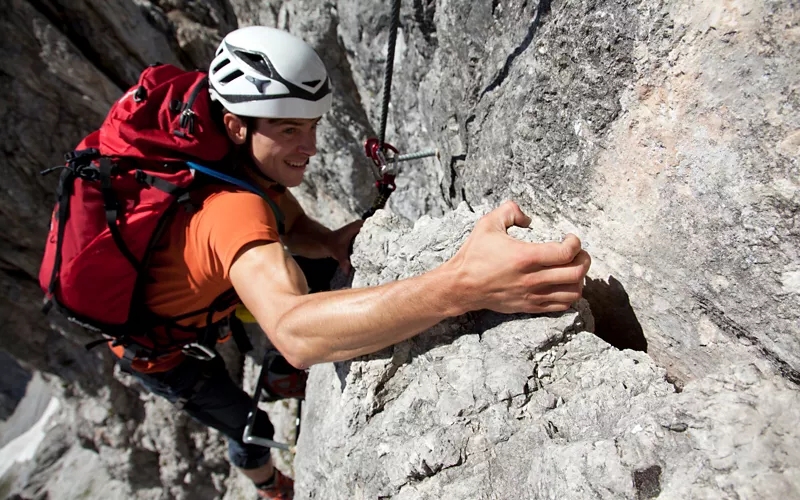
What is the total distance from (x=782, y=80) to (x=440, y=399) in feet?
5.55

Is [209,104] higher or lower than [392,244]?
higher

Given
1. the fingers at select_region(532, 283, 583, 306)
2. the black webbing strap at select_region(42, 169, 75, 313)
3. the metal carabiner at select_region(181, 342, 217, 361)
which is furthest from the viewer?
the metal carabiner at select_region(181, 342, 217, 361)

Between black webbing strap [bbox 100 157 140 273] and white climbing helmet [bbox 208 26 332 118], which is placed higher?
white climbing helmet [bbox 208 26 332 118]

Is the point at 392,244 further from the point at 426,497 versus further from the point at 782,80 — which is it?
the point at 782,80

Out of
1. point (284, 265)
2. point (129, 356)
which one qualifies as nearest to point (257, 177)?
point (284, 265)

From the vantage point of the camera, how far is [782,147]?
148 cm

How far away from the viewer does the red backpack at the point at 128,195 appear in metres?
3.00

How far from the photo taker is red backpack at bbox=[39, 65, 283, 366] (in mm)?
3002

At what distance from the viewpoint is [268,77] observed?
333 cm

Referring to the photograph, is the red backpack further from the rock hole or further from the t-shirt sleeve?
the rock hole

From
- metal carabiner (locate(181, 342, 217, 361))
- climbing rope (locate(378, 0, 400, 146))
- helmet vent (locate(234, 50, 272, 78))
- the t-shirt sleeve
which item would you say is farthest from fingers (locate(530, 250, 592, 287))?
metal carabiner (locate(181, 342, 217, 361))

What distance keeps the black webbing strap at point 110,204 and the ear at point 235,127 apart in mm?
816

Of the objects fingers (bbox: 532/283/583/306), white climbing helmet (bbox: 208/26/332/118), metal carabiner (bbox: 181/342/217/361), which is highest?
white climbing helmet (bbox: 208/26/332/118)

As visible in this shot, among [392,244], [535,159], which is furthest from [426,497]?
[535,159]
